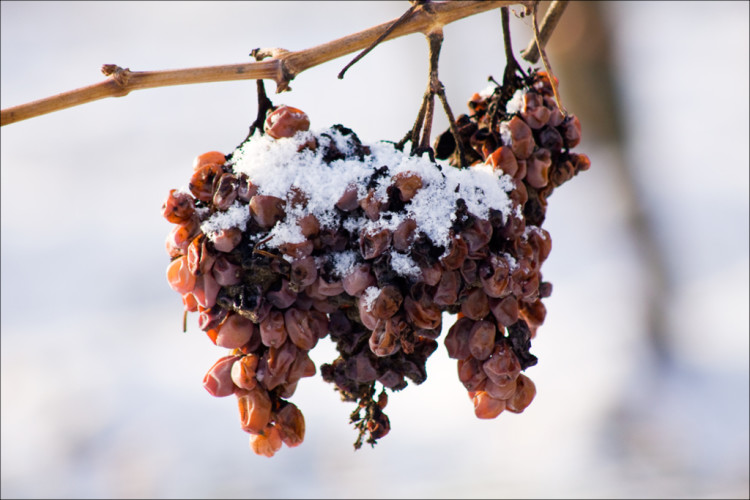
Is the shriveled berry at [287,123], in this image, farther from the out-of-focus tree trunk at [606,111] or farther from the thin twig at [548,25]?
the out-of-focus tree trunk at [606,111]

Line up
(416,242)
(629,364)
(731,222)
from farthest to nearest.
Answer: (731,222) < (629,364) < (416,242)

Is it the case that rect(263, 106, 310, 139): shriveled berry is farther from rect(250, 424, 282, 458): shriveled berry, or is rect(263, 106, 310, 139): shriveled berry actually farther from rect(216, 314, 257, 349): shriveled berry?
rect(250, 424, 282, 458): shriveled berry

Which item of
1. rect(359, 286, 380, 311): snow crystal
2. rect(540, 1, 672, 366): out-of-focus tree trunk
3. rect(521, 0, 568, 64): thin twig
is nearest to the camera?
rect(359, 286, 380, 311): snow crystal

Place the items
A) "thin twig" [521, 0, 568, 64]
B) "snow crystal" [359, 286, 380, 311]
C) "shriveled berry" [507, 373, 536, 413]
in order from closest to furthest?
"snow crystal" [359, 286, 380, 311]
"shriveled berry" [507, 373, 536, 413]
"thin twig" [521, 0, 568, 64]

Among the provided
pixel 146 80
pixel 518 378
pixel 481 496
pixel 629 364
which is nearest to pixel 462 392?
pixel 481 496

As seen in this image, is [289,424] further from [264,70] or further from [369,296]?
[264,70]

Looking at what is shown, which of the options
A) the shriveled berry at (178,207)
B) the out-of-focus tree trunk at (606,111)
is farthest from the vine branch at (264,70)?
the out-of-focus tree trunk at (606,111)

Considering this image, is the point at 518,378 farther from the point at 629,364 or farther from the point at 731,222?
the point at 731,222

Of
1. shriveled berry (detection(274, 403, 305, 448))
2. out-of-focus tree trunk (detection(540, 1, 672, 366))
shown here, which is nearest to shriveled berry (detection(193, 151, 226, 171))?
shriveled berry (detection(274, 403, 305, 448))
